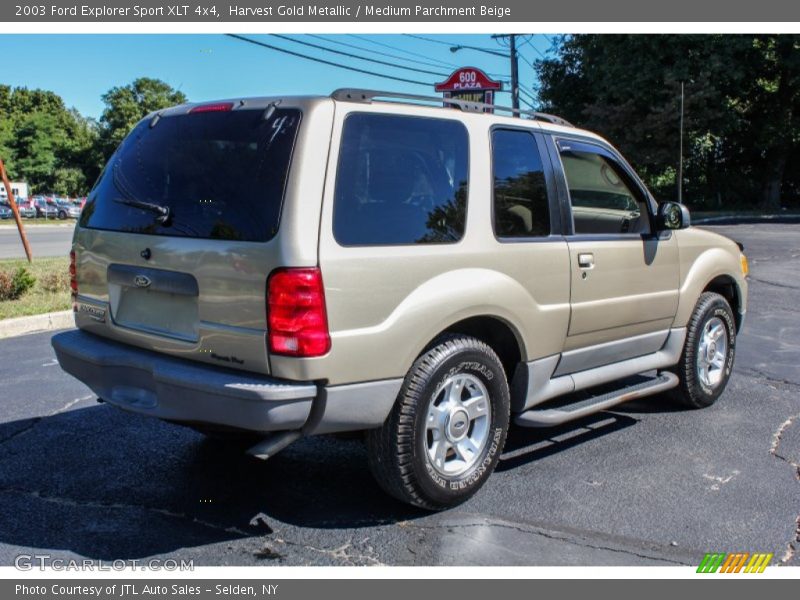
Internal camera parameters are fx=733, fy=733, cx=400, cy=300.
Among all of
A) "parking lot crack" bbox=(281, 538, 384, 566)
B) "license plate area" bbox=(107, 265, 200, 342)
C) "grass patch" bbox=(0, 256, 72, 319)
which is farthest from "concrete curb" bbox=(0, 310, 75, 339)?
"parking lot crack" bbox=(281, 538, 384, 566)

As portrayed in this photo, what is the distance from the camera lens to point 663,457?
4492 mm

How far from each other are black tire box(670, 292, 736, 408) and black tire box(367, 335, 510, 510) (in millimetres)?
2065

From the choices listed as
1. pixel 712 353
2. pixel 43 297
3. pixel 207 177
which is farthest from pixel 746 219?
pixel 207 177

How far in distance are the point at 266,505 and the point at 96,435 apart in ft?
5.43

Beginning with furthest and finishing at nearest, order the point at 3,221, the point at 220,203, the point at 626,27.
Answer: the point at 3,221 → the point at 626,27 → the point at 220,203

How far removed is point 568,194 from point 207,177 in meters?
2.17

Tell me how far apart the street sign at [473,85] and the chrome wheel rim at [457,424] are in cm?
1141

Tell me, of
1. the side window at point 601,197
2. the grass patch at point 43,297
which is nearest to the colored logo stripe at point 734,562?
the side window at point 601,197

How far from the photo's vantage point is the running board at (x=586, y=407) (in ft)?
13.5

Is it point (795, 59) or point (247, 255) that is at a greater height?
point (795, 59)

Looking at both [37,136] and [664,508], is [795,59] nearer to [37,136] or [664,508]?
[664,508]

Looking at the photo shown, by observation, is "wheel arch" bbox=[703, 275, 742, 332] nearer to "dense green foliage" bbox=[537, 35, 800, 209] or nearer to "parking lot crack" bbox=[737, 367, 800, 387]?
"parking lot crack" bbox=[737, 367, 800, 387]

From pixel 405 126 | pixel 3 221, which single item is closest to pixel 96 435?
pixel 405 126
